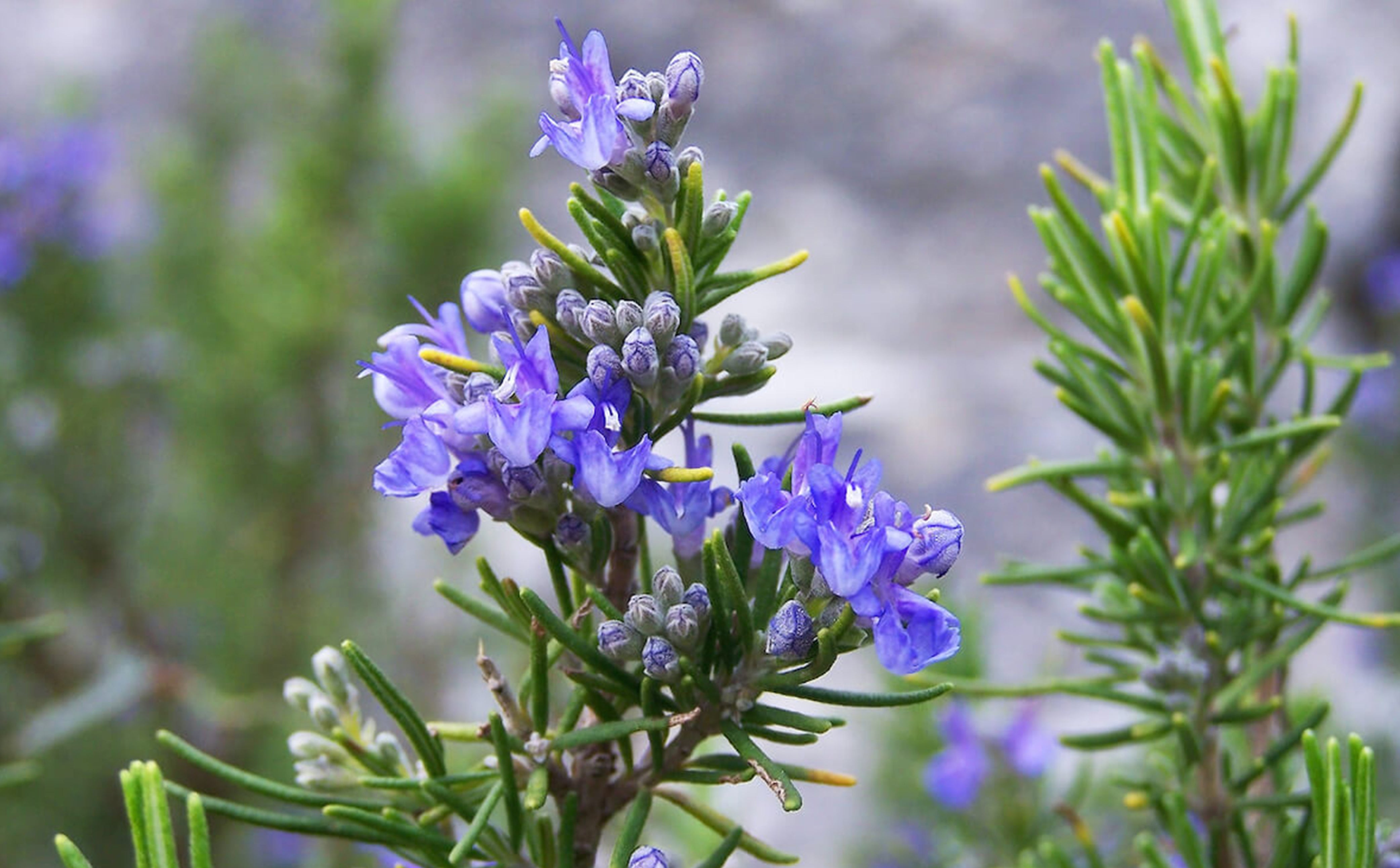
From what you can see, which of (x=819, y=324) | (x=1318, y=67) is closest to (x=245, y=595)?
(x=819, y=324)

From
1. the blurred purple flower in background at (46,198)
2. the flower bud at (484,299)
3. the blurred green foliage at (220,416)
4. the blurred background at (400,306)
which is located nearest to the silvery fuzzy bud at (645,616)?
the flower bud at (484,299)

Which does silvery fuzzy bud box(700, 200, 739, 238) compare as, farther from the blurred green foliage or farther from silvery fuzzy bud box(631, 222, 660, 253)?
the blurred green foliage

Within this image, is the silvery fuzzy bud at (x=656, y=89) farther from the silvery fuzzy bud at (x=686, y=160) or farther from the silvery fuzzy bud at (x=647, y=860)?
the silvery fuzzy bud at (x=647, y=860)

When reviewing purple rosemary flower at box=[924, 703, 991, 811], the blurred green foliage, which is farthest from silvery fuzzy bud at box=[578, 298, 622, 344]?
the blurred green foliage

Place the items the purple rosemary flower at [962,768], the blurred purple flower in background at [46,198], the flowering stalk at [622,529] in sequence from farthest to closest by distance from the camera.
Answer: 1. the blurred purple flower in background at [46,198]
2. the purple rosemary flower at [962,768]
3. the flowering stalk at [622,529]

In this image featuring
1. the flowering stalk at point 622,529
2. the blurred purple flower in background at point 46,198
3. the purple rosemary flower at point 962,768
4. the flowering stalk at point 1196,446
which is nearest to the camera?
the flowering stalk at point 622,529

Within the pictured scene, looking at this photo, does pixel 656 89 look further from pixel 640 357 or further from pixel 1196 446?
pixel 1196 446

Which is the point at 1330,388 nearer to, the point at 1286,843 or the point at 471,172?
the point at 471,172
